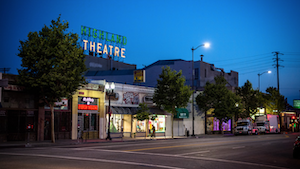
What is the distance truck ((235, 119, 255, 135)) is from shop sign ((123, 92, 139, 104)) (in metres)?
20.4

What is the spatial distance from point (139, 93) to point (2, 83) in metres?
21.7

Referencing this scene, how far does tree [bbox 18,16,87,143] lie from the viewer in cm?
2633

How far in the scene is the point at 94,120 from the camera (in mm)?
35219

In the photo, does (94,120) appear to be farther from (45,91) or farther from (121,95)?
(45,91)

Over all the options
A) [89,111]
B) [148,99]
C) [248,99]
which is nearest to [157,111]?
[148,99]

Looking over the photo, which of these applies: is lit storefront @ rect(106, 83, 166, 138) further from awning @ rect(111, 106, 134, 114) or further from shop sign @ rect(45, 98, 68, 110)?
shop sign @ rect(45, 98, 68, 110)

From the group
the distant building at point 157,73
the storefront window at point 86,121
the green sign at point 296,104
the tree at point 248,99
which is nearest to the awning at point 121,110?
the storefront window at point 86,121

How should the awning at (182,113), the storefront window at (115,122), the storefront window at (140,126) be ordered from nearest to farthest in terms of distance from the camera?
the storefront window at (115,122)
the storefront window at (140,126)
the awning at (182,113)

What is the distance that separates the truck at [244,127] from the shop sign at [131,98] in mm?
20407

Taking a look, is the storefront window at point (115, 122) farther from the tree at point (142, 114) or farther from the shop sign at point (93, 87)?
the shop sign at point (93, 87)

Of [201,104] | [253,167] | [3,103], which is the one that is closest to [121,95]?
[3,103]

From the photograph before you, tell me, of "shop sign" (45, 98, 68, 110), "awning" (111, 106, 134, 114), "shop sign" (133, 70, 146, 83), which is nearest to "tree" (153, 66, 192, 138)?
"awning" (111, 106, 134, 114)

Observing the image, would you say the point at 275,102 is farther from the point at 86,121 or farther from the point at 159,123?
the point at 86,121

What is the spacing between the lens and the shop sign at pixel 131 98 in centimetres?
3850
